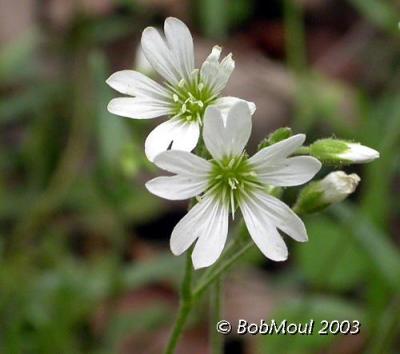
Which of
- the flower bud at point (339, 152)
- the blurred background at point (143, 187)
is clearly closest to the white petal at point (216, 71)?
the flower bud at point (339, 152)

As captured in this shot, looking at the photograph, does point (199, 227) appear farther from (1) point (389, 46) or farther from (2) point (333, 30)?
(2) point (333, 30)

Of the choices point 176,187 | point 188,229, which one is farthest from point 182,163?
point 188,229

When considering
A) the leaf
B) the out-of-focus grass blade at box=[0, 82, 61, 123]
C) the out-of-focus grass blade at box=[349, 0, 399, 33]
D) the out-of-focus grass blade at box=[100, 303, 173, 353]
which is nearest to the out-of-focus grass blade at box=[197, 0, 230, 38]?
the out-of-focus grass blade at box=[349, 0, 399, 33]

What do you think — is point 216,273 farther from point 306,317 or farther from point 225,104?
point 306,317

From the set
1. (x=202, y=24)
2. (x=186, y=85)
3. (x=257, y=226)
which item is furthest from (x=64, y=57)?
(x=257, y=226)

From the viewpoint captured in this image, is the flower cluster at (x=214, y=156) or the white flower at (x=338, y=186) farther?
the white flower at (x=338, y=186)

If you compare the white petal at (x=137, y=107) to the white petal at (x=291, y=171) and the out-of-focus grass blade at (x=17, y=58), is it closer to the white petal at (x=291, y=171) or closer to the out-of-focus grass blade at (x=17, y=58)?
the white petal at (x=291, y=171)
